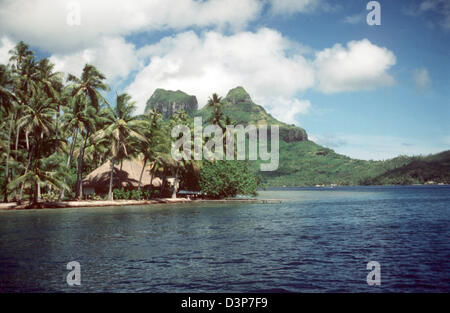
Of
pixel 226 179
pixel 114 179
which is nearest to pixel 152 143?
pixel 114 179

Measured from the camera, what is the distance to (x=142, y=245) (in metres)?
16.8

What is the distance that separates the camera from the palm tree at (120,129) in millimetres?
44969

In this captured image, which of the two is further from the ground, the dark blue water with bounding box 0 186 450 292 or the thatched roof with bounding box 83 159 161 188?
the thatched roof with bounding box 83 159 161 188

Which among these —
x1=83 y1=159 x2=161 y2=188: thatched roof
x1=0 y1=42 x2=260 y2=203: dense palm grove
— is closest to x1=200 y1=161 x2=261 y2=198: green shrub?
x1=0 y1=42 x2=260 y2=203: dense palm grove

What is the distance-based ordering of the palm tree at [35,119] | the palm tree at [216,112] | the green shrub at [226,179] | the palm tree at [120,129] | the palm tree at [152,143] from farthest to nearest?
the palm tree at [216,112]
the green shrub at [226,179]
the palm tree at [152,143]
the palm tree at [120,129]
the palm tree at [35,119]

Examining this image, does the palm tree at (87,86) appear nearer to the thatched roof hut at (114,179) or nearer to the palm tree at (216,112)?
the thatched roof hut at (114,179)

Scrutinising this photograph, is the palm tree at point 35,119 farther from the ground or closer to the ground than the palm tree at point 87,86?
closer to the ground

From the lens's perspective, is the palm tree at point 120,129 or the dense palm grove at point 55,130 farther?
the palm tree at point 120,129

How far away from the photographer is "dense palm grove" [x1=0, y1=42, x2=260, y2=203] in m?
39.7

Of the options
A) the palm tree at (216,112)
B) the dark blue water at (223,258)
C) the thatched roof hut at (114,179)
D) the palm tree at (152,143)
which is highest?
the palm tree at (216,112)

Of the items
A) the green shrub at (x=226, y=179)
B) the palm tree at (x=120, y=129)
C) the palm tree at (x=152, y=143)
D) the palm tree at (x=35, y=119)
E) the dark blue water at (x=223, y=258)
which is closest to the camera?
the dark blue water at (x=223, y=258)

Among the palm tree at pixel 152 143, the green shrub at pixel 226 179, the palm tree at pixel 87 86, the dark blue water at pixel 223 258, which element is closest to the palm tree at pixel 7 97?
the palm tree at pixel 87 86

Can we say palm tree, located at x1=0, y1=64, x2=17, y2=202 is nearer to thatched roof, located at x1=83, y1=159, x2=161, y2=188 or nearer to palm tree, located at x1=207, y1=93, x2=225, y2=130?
thatched roof, located at x1=83, y1=159, x2=161, y2=188
